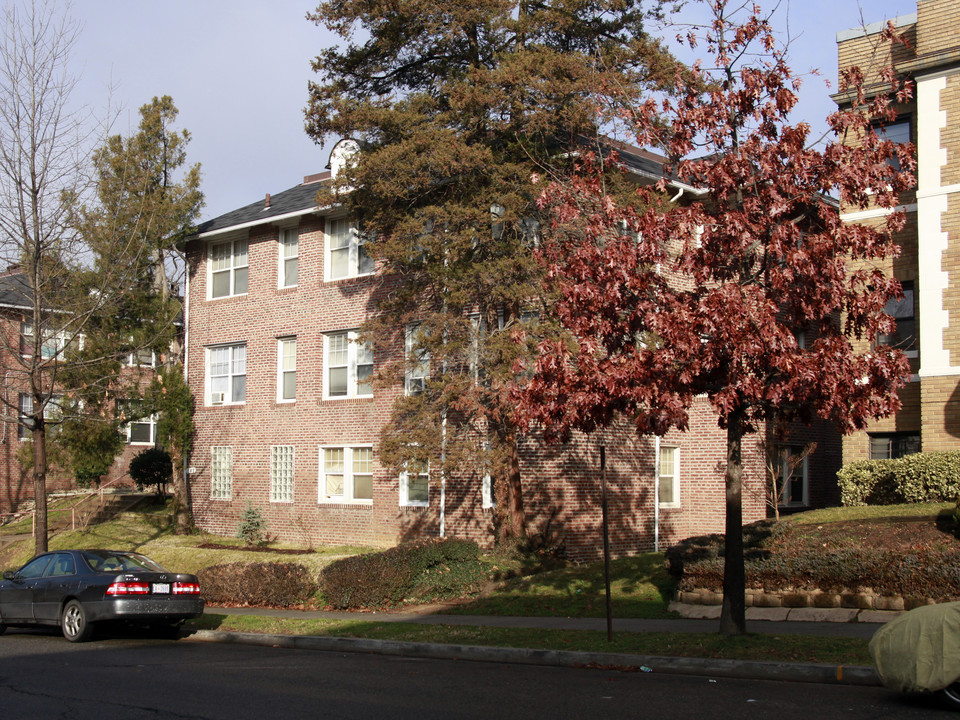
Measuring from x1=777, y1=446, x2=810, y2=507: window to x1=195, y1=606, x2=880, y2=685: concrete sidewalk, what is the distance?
11742 millimetres

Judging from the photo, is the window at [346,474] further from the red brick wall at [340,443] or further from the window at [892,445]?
the window at [892,445]

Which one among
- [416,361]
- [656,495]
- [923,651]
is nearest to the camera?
[923,651]

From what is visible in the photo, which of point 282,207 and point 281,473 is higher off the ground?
point 282,207

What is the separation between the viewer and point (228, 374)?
28.8 metres

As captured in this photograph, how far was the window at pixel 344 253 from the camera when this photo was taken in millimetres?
25359

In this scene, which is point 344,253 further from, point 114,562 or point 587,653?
point 587,653

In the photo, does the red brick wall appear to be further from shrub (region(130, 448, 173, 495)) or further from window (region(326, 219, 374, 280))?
shrub (region(130, 448, 173, 495))

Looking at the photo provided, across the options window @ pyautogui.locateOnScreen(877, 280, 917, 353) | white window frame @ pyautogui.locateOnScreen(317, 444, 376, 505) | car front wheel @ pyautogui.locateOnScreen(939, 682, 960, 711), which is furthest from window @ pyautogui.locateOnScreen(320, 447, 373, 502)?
car front wheel @ pyautogui.locateOnScreen(939, 682, 960, 711)

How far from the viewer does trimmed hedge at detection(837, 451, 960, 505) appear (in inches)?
733

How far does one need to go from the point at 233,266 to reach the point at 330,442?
22.5ft

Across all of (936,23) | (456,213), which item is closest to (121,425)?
(456,213)

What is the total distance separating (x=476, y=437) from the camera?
804 inches

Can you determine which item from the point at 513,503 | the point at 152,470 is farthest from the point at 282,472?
the point at 513,503

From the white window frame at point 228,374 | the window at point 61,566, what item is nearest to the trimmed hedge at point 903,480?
the window at point 61,566
